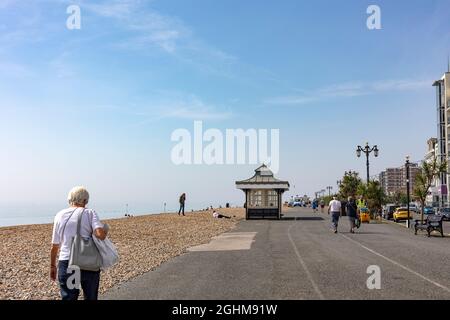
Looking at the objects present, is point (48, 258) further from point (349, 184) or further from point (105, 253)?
point (349, 184)

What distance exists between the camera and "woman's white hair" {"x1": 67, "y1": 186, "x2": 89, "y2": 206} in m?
6.08

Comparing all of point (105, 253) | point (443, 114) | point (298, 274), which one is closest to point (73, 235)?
point (105, 253)

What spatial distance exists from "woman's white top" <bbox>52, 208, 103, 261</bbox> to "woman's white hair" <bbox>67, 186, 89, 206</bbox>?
0.42 feet

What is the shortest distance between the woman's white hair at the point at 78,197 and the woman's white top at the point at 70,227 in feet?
0.42

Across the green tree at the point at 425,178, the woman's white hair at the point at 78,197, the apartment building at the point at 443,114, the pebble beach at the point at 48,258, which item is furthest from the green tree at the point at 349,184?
the woman's white hair at the point at 78,197

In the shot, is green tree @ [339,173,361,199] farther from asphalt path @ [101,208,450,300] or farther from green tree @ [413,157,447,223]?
asphalt path @ [101,208,450,300]

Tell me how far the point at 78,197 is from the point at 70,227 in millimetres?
380

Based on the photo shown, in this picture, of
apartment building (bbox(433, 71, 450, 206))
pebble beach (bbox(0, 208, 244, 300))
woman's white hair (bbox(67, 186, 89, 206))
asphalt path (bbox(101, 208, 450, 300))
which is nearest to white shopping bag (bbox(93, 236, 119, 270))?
woman's white hair (bbox(67, 186, 89, 206))

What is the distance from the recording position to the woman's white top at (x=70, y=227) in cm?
591

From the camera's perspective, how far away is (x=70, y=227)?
19.4 feet

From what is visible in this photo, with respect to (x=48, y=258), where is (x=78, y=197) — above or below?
above

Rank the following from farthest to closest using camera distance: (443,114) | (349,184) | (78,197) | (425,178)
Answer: (443,114) < (349,184) < (425,178) < (78,197)
